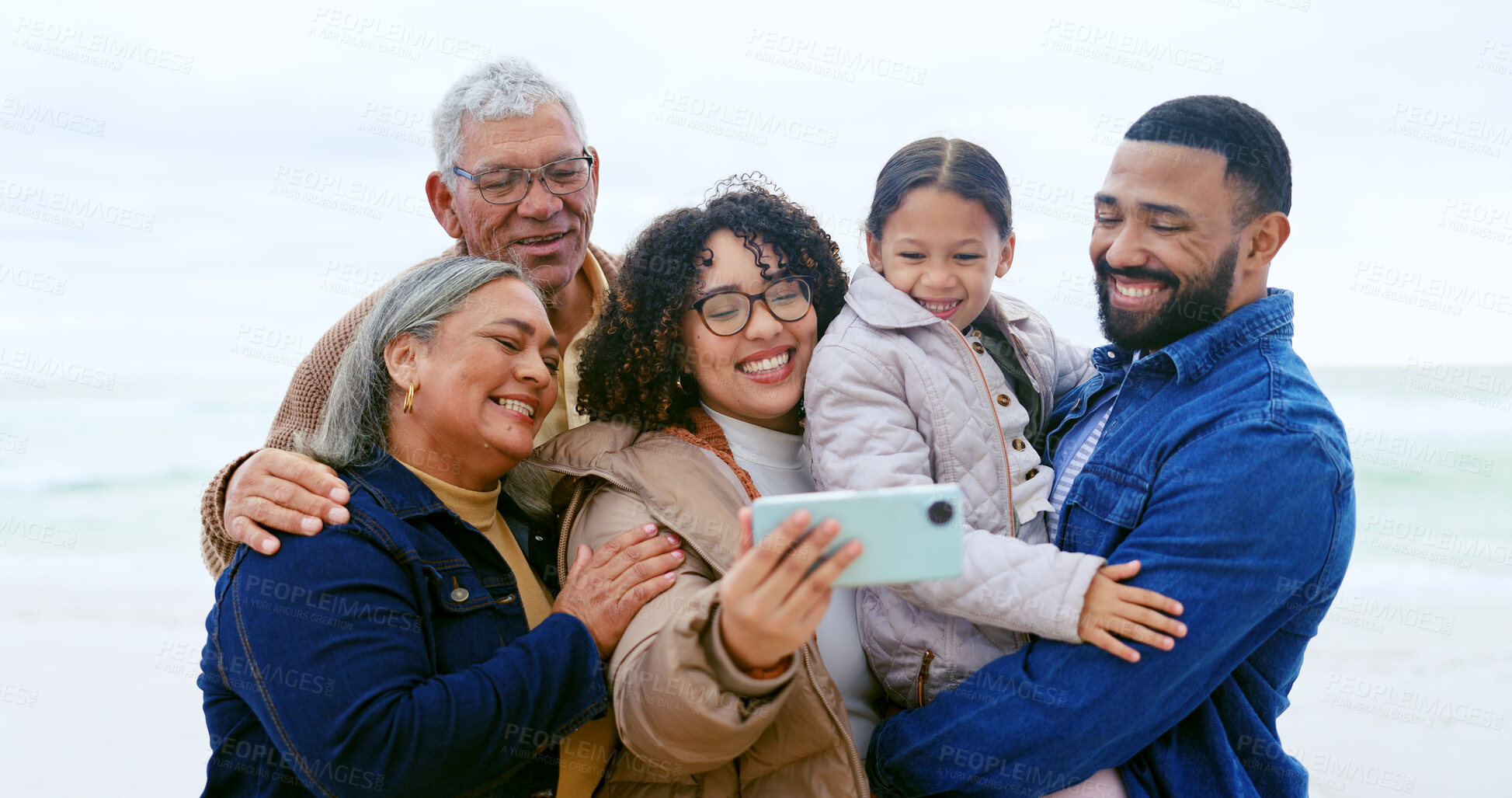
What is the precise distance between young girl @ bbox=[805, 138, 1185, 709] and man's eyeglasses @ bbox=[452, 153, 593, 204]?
1.39 m

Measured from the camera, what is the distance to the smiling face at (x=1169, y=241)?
2459 millimetres

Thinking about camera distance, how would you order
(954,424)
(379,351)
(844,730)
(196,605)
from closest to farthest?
(844,730) < (954,424) < (379,351) < (196,605)

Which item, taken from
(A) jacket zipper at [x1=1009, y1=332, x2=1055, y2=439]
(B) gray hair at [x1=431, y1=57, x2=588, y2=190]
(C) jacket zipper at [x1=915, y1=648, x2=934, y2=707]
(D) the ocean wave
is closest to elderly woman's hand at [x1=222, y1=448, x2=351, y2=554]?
(C) jacket zipper at [x1=915, y1=648, x2=934, y2=707]

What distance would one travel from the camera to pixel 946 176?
9.27ft

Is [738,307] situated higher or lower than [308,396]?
higher

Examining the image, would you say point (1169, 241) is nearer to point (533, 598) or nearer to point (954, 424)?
point (954, 424)

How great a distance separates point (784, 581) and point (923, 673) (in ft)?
2.97

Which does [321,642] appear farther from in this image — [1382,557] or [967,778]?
[1382,557]

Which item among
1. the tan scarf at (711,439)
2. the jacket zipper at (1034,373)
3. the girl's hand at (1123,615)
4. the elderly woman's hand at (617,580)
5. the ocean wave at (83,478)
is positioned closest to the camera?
the girl's hand at (1123,615)

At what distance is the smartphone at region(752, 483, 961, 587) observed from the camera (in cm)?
183

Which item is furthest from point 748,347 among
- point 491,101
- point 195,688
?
point 195,688

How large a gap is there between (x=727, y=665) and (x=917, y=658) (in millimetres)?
731

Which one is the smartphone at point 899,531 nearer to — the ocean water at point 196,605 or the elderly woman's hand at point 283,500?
the elderly woman's hand at point 283,500

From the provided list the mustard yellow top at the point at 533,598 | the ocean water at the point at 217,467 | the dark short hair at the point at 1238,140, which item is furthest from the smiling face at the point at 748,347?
the ocean water at the point at 217,467
